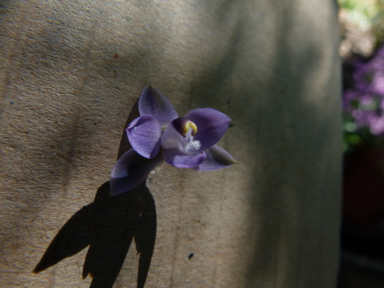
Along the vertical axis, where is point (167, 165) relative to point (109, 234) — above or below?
above

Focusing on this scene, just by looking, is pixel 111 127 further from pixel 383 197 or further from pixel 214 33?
pixel 383 197

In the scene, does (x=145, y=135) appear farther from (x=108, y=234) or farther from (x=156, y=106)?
(x=108, y=234)

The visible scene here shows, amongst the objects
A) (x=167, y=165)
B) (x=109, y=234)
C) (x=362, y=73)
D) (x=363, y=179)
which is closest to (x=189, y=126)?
(x=167, y=165)

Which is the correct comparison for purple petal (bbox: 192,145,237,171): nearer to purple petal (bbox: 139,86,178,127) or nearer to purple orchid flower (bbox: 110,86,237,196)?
purple orchid flower (bbox: 110,86,237,196)

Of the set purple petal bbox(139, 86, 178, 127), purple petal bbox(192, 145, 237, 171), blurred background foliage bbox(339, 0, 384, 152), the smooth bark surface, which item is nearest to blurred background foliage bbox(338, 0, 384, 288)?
blurred background foliage bbox(339, 0, 384, 152)

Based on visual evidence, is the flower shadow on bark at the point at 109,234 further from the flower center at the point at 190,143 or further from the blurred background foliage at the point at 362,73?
the blurred background foliage at the point at 362,73

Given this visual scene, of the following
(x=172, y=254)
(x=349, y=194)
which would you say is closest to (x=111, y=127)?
(x=172, y=254)

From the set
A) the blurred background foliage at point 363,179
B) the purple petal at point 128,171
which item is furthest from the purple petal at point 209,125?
the blurred background foliage at point 363,179
